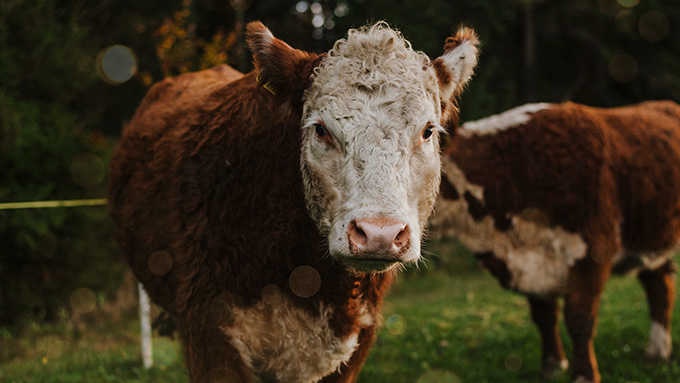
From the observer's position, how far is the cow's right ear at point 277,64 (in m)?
2.52

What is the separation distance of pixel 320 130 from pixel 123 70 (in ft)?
32.7

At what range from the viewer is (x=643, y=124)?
5531mm

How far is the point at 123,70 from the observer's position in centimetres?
1109

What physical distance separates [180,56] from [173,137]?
4.11 m

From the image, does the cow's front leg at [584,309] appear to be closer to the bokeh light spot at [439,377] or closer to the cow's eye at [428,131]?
the bokeh light spot at [439,377]

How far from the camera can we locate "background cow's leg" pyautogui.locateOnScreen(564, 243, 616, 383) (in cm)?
474

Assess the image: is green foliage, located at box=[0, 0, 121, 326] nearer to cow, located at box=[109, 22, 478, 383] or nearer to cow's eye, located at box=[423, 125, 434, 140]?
cow, located at box=[109, 22, 478, 383]

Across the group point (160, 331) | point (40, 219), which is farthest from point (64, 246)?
point (160, 331)

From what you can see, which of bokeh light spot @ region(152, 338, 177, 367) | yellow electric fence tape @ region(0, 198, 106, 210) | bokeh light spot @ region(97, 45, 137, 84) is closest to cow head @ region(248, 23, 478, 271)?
yellow electric fence tape @ region(0, 198, 106, 210)

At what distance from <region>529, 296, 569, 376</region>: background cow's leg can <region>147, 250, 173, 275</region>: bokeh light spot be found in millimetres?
3725

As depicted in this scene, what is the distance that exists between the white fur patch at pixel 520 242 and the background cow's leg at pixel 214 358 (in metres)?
2.96

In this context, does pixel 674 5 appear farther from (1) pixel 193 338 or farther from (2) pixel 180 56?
(1) pixel 193 338

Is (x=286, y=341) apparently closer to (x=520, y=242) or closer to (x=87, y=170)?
(x=520, y=242)

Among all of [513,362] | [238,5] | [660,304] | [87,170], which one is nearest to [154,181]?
[513,362]
